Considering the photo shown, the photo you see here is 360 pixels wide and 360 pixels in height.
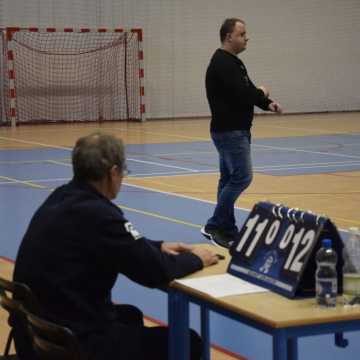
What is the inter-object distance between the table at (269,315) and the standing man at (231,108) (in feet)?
13.8

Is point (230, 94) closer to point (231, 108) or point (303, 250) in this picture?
point (231, 108)

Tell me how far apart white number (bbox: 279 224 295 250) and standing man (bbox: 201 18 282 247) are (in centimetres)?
426

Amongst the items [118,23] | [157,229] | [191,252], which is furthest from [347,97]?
[191,252]

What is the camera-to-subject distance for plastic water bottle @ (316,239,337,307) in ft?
11.0

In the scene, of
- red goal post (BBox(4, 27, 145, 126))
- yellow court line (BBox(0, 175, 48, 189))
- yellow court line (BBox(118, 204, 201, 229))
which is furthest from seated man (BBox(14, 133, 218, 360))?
red goal post (BBox(4, 27, 145, 126))

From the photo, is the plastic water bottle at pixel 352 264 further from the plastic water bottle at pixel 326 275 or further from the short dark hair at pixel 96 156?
the short dark hair at pixel 96 156

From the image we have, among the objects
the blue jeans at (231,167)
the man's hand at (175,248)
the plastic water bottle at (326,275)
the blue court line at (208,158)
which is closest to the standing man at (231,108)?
the blue jeans at (231,167)

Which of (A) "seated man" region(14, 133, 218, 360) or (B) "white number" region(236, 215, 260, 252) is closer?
(A) "seated man" region(14, 133, 218, 360)

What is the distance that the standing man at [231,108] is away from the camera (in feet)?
25.7

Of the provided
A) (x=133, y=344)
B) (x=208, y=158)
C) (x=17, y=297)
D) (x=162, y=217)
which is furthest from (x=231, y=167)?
(x=208, y=158)

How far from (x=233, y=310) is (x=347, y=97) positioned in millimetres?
23787

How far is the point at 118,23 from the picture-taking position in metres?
23.1

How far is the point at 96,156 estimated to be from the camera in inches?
146

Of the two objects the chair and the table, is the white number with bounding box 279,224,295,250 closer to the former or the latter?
the table
